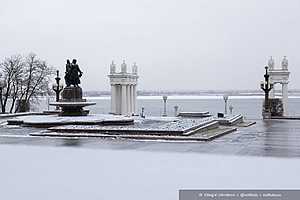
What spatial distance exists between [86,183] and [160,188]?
1.66m

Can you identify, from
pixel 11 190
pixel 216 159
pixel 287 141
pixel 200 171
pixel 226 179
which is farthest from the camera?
pixel 287 141

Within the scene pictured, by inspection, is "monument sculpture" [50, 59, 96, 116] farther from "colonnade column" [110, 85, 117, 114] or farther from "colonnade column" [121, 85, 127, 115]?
"colonnade column" [110, 85, 117, 114]

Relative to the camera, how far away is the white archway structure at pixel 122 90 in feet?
166

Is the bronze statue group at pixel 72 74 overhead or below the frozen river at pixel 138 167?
overhead

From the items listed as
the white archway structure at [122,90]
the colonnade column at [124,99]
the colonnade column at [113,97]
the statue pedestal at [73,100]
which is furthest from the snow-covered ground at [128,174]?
the colonnade column at [113,97]

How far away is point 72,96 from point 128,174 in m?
21.3

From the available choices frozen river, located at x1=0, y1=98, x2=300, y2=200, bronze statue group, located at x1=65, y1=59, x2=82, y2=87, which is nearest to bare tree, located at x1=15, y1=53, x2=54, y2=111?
bronze statue group, located at x1=65, y1=59, x2=82, y2=87

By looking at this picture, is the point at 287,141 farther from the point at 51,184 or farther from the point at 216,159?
the point at 51,184

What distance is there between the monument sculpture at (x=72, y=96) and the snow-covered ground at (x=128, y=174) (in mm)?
15715

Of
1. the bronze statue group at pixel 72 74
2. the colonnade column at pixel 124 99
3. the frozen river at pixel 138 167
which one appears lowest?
the frozen river at pixel 138 167

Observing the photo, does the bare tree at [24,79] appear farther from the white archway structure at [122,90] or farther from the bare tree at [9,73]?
the white archway structure at [122,90]

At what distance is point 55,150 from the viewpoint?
1588cm

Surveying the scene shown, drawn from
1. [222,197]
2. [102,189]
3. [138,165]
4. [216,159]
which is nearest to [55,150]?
[138,165]

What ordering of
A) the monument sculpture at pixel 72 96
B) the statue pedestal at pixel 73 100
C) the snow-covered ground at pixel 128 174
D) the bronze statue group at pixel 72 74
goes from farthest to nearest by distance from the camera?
the bronze statue group at pixel 72 74 → the statue pedestal at pixel 73 100 → the monument sculpture at pixel 72 96 → the snow-covered ground at pixel 128 174
